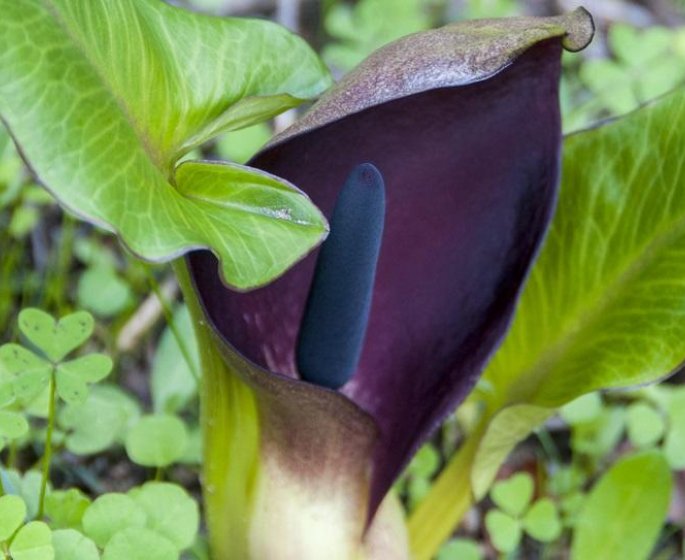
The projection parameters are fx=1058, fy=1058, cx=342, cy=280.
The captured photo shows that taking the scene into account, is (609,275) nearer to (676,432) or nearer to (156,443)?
(676,432)

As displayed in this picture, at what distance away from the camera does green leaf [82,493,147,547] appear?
87 centimetres

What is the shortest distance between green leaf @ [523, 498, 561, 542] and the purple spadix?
37 centimetres

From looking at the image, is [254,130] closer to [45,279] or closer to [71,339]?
→ [45,279]

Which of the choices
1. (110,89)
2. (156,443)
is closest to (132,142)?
(110,89)

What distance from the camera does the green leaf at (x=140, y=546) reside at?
831 mm

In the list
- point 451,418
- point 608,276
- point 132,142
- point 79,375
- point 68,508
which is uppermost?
point 132,142

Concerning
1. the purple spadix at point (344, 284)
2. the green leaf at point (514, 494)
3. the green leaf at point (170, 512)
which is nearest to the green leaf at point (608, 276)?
the green leaf at point (514, 494)

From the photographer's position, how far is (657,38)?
1.71 m

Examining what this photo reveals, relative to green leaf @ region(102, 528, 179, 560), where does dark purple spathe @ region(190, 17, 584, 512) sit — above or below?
above

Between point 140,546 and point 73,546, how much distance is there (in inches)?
2.0

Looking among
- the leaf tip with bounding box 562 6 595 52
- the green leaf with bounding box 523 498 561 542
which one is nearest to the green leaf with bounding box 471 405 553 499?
the green leaf with bounding box 523 498 561 542

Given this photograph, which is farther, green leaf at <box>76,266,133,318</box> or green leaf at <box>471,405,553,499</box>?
green leaf at <box>76,266,133,318</box>

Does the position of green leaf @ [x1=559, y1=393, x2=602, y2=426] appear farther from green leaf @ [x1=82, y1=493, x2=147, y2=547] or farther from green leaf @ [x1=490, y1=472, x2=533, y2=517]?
green leaf @ [x1=82, y1=493, x2=147, y2=547]

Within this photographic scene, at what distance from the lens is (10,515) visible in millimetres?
812
